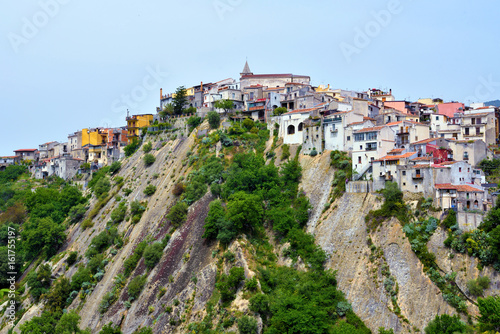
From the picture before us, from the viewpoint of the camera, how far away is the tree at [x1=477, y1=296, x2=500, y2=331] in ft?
115

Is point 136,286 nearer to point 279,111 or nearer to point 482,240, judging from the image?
point 279,111

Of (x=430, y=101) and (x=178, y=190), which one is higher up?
(x=430, y=101)

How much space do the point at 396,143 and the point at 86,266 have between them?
135ft

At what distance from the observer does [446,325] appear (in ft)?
121

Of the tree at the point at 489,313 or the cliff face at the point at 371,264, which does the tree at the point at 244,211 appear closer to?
the cliff face at the point at 371,264

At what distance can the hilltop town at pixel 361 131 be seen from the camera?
1858 inches

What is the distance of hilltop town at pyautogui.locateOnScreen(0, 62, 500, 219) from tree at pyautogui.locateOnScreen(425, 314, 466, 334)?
33.9ft

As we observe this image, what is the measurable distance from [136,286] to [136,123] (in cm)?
4628

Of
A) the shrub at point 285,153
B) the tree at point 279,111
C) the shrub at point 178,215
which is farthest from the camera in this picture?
the tree at point 279,111

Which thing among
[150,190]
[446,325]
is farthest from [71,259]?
[446,325]

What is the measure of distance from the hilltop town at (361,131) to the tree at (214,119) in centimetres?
241

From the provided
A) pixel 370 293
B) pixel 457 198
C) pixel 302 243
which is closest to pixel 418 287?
pixel 370 293

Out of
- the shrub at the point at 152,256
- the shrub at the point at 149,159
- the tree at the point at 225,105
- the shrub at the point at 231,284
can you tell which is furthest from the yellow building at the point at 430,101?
the shrub at the point at 152,256

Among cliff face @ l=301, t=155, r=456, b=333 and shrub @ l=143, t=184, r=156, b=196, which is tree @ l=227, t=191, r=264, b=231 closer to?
cliff face @ l=301, t=155, r=456, b=333
